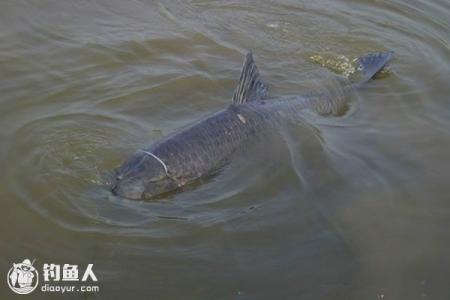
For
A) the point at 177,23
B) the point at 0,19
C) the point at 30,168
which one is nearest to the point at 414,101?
the point at 177,23

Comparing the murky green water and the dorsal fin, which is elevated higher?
the dorsal fin

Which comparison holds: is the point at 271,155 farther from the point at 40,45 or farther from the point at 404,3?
the point at 404,3

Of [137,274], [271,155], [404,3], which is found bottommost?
[137,274]

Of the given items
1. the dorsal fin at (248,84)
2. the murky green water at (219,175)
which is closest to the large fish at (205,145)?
the dorsal fin at (248,84)

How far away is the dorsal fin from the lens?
18.6 ft

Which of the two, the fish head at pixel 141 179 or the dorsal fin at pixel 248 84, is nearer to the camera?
the fish head at pixel 141 179

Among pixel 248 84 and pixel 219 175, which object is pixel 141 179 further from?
pixel 248 84

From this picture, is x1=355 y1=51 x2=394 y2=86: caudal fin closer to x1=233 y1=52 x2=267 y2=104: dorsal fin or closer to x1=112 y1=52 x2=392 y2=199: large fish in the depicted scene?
x1=112 y1=52 x2=392 y2=199: large fish

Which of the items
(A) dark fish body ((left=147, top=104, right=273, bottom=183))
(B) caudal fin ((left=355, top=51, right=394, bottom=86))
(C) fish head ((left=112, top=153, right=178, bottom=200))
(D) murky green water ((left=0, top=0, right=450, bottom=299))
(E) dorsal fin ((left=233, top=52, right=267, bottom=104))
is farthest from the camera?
(B) caudal fin ((left=355, top=51, right=394, bottom=86))

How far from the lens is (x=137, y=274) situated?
384 cm

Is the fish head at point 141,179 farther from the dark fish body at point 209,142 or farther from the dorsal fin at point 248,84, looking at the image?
the dorsal fin at point 248,84

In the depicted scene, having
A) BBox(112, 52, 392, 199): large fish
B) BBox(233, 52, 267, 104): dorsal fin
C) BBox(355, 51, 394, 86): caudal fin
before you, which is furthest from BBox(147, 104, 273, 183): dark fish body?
BBox(355, 51, 394, 86): caudal fin

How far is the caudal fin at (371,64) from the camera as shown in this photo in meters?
7.30

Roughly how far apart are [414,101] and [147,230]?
13.4 ft
